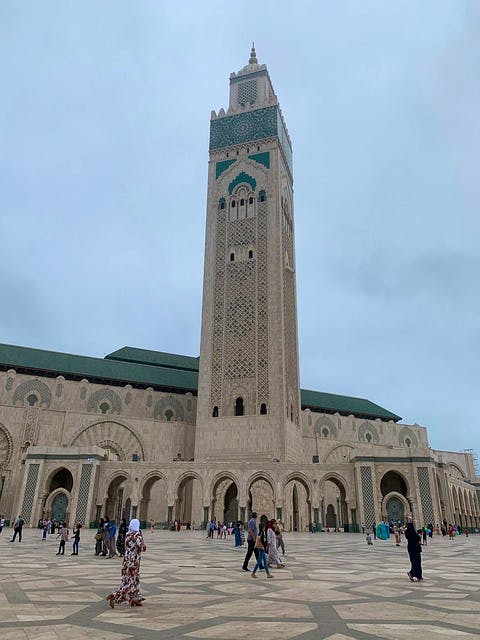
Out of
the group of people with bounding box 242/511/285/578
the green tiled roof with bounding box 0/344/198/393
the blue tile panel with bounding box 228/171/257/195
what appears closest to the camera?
the group of people with bounding box 242/511/285/578

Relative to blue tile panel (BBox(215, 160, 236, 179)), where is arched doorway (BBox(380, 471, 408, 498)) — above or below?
below

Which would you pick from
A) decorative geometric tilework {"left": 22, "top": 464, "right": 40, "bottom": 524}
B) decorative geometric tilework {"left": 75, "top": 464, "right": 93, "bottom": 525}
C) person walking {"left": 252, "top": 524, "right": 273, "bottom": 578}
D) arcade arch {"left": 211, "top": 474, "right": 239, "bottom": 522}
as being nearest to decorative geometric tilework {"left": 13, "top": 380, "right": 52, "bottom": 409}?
decorative geometric tilework {"left": 22, "top": 464, "right": 40, "bottom": 524}

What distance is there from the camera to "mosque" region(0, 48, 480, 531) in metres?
26.7

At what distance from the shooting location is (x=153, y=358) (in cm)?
4412

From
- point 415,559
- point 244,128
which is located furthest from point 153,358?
point 415,559

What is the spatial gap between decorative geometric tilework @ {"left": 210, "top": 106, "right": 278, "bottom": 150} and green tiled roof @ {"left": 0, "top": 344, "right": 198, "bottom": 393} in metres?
18.6

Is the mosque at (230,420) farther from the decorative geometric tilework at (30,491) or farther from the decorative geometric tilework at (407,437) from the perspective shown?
the decorative geometric tilework at (407,437)

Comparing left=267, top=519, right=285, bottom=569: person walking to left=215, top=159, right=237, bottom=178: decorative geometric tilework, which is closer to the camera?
left=267, top=519, right=285, bottom=569: person walking

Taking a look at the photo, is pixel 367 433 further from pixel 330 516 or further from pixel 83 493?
pixel 83 493

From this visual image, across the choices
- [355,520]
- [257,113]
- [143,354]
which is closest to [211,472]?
[355,520]

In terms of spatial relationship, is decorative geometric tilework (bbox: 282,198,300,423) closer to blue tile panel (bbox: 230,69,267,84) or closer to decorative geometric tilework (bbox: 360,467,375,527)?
decorative geometric tilework (bbox: 360,467,375,527)

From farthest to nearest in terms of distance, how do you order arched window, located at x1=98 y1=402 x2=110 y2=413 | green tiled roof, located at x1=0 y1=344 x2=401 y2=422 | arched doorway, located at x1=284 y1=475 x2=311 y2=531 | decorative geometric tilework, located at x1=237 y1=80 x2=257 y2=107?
decorative geometric tilework, located at x1=237 y1=80 x2=257 y2=107 → green tiled roof, located at x1=0 y1=344 x2=401 y2=422 → arched window, located at x1=98 y1=402 x2=110 y2=413 → arched doorway, located at x1=284 y1=475 x2=311 y2=531

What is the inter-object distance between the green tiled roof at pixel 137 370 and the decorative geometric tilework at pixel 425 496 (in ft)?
55.6

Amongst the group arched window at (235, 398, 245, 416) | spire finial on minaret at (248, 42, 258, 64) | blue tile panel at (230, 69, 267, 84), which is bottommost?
arched window at (235, 398, 245, 416)
